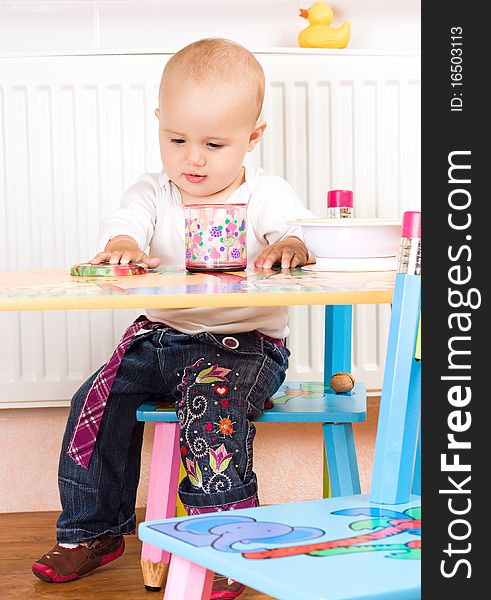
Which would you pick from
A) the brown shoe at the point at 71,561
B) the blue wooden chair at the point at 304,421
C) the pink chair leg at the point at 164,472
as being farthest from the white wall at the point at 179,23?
the brown shoe at the point at 71,561

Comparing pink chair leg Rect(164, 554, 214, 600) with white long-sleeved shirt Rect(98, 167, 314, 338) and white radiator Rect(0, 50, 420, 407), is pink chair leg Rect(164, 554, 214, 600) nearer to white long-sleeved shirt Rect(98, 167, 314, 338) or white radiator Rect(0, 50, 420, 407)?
white long-sleeved shirt Rect(98, 167, 314, 338)

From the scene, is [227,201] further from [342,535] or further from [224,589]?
[342,535]

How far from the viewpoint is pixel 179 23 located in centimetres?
192

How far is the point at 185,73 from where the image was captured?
4.46ft

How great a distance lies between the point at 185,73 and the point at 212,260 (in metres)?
0.36

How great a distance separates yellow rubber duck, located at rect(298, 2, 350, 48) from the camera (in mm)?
1858

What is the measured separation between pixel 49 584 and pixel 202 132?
742mm

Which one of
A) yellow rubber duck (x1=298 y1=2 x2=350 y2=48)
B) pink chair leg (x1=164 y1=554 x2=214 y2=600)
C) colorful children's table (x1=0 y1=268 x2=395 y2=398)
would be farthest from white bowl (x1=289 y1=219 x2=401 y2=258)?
yellow rubber duck (x1=298 y1=2 x2=350 y2=48)

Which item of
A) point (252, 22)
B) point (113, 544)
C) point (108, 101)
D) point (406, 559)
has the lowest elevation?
point (113, 544)

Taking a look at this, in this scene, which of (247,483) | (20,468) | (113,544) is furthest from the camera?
(20,468)

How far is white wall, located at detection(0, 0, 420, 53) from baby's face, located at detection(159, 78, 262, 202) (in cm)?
54

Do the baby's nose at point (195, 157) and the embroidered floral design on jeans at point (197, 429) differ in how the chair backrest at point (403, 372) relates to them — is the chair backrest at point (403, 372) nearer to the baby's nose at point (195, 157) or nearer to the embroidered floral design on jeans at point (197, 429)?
the embroidered floral design on jeans at point (197, 429)

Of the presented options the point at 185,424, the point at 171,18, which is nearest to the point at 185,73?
the point at 185,424

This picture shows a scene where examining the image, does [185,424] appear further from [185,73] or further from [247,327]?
[185,73]
